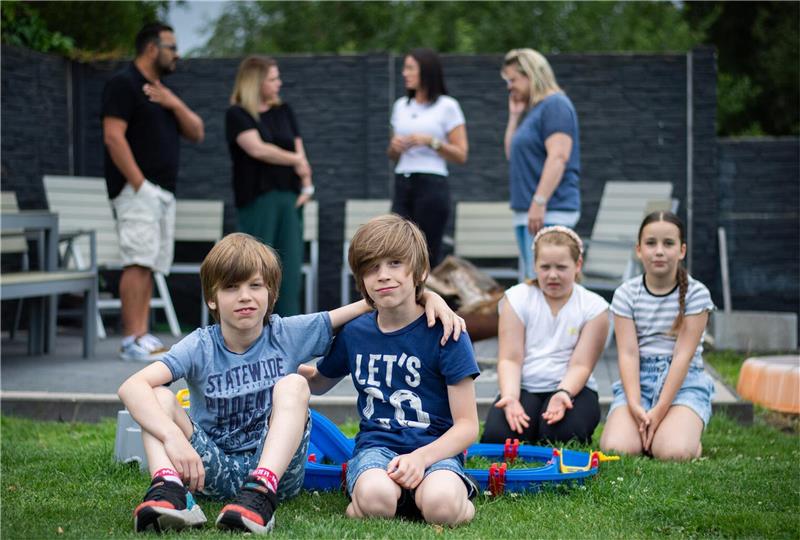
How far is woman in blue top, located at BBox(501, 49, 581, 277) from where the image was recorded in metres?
5.83

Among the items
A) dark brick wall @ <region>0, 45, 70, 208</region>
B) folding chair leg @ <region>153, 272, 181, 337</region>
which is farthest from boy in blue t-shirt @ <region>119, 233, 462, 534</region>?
dark brick wall @ <region>0, 45, 70, 208</region>

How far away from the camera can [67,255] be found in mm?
8039

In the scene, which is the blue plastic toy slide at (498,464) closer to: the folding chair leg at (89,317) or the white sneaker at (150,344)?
the white sneaker at (150,344)

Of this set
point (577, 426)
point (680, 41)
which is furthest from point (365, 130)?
point (680, 41)

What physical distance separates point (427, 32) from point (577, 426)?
46.8 ft

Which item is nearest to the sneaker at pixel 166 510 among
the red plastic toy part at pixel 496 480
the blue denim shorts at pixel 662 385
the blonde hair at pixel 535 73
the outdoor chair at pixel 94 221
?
the red plastic toy part at pixel 496 480

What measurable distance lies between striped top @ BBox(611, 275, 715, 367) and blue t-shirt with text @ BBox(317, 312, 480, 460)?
4.71ft

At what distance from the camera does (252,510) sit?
3.05 meters

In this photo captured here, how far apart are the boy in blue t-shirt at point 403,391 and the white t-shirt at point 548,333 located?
3.82 feet

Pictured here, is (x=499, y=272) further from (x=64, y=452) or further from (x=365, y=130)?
(x=64, y=452)

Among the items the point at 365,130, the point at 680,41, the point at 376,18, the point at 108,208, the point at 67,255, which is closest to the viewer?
the point at 67,255

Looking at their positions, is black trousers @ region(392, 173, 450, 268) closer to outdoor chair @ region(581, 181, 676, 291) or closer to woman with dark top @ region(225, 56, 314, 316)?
woman with dark top @ region(225, 56, 314, 316)

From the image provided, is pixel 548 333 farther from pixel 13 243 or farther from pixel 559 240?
pixel 13 243

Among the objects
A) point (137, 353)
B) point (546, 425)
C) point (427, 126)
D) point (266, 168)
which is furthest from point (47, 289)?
point (546, 425)
